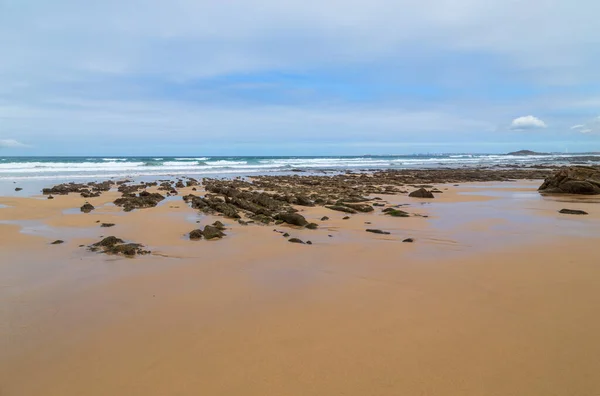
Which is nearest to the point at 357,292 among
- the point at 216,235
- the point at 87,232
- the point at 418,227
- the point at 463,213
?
the point at 216,235

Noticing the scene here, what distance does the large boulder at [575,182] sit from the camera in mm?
15586

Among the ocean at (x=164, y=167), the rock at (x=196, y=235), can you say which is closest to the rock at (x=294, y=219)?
the rock at (x=196, y=235)

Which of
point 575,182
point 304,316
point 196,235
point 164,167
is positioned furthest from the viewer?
point 164,167

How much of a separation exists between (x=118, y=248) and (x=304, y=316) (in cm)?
392

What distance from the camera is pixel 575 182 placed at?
1580 centimetres

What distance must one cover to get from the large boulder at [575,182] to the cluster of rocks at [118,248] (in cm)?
1679

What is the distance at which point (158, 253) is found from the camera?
20.2 feet

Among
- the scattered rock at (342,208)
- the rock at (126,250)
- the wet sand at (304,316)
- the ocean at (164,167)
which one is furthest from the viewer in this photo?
the ocean at (164,167)

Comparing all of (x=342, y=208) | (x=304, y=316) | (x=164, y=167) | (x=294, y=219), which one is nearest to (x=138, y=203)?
(x=294, y=219)

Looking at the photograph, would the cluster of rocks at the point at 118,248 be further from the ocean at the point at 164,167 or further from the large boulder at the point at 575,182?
the ocean at the point at 164,167

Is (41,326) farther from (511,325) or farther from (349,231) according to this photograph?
(349,231)

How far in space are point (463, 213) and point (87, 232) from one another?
9505 millimetres

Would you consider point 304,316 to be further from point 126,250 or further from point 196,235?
point 196,235

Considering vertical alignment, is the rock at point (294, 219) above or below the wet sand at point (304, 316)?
above
